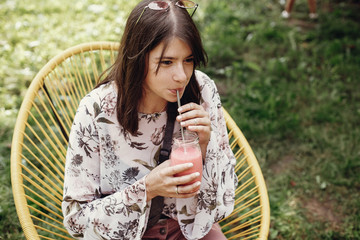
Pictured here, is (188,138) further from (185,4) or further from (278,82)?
(278,82)

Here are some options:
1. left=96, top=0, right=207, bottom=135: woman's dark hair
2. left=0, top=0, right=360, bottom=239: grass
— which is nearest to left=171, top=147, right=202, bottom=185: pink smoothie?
left=96, top=0, right=207, bottom=135: woman's dark hair

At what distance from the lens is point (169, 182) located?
1.46 meters

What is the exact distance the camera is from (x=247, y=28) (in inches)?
195

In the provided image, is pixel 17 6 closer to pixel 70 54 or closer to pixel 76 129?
pixel 70 54

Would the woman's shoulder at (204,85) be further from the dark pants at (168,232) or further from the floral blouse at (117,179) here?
the dark pants at (168,232)

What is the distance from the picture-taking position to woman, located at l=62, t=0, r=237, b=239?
156 centimetres

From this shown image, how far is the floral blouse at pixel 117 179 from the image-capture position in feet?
5.39

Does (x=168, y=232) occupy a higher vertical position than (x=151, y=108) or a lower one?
lower

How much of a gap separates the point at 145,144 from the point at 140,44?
0.52 m

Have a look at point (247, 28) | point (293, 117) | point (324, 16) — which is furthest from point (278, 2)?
point (293, 117)

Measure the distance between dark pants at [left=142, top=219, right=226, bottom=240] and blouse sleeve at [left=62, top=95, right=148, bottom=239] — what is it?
0.18 meters

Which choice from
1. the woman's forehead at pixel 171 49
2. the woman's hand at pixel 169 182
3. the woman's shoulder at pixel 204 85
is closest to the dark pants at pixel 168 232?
the woman's hand at pixel 169 182

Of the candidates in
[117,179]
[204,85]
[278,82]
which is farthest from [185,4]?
[278,82]

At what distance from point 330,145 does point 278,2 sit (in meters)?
3.31
